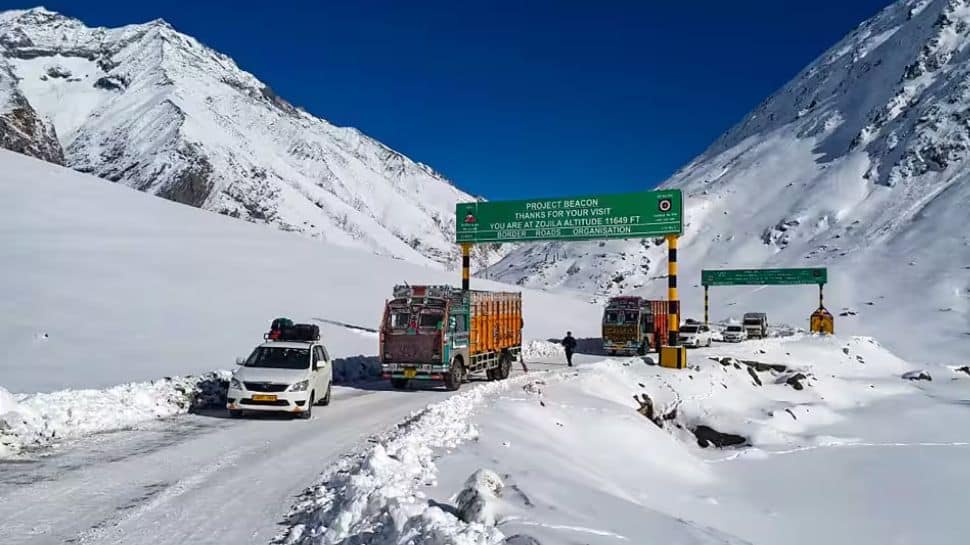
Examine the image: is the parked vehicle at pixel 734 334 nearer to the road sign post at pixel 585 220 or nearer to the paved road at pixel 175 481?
the road sign post at pixel 585 220

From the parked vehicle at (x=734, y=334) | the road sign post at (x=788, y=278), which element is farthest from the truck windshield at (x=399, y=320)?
the road sign post at (x=788, y=278)

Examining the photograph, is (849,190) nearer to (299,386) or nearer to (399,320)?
(399,320)

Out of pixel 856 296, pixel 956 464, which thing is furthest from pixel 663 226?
pixel 856 296

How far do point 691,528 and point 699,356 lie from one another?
2965cm

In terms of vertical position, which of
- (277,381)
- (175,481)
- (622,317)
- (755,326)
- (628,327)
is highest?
(622,317)

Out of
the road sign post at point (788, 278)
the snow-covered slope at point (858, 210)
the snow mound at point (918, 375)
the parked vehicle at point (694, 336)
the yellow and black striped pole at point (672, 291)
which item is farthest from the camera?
the snow-covered slope at point (858, 210)

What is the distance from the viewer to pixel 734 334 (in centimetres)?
6538

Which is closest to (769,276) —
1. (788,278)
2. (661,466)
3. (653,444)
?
(788,278)

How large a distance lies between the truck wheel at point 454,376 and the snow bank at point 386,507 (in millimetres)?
10888

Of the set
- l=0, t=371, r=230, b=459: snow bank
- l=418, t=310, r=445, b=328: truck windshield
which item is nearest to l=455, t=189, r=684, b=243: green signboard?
l=418, t=310, r=445, b=328: truck windshield

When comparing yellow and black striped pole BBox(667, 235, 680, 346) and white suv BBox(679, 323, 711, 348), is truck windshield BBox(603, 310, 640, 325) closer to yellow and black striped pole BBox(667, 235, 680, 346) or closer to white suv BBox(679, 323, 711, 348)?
white suv BBox(679, 323, 711, 348)

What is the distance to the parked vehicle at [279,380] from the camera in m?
18.1

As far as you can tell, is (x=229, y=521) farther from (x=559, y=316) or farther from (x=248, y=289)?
(x=559, y=316)

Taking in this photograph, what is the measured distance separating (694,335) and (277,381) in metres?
41.1
